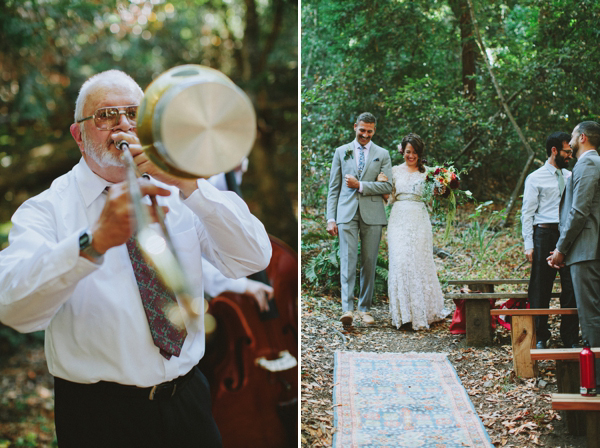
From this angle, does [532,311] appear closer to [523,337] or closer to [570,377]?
[523,337]

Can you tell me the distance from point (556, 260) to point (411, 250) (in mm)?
469

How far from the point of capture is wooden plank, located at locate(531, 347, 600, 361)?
1.64m

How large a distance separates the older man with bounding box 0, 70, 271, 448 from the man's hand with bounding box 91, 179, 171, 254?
0.18m

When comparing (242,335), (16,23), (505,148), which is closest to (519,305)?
(505,148)

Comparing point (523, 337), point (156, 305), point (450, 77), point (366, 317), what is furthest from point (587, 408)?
point (156, 305)

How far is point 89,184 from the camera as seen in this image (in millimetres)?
1192

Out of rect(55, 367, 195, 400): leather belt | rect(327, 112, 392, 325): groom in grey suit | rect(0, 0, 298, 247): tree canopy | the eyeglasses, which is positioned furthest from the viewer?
rect(0, 0, 298, 247): tree canopy

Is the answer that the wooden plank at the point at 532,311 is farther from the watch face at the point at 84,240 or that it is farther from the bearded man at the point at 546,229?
the watch face at the point at 84,240

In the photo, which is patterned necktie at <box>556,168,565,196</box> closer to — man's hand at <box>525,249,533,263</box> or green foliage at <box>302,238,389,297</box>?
man's hand at <box>525,249,533,263</box>

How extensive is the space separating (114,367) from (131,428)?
0.16 m

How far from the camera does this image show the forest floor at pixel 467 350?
1679 millimetres

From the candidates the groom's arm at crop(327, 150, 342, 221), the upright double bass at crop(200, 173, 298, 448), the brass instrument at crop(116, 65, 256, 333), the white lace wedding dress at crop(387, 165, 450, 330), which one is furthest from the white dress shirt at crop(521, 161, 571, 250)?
the brass instrument at crop(116, 65, 256, 333)

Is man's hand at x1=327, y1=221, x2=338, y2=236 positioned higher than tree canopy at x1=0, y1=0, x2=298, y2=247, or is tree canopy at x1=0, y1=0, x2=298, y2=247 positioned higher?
tree canopy at x1=0, y1=0, x2=298, y2=247

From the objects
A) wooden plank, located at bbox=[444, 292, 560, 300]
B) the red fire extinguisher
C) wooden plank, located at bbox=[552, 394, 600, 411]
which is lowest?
wooden plank, located at bbox=[552, 394, 600, 411]
